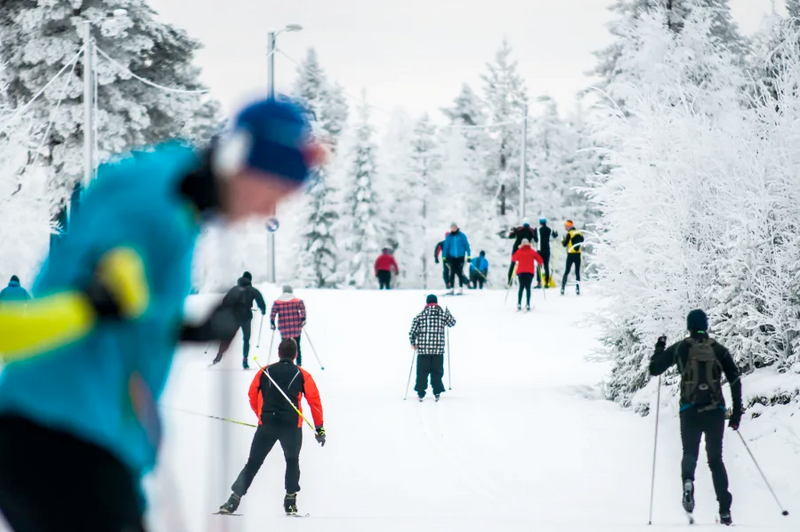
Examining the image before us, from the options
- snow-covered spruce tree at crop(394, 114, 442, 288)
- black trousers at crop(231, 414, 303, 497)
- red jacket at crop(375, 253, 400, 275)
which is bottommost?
black trousers at crop(231, 414, 303, 497)

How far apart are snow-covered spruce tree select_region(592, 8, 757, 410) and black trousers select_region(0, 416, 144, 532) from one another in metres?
11.8

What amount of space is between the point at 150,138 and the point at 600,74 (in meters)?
17.6

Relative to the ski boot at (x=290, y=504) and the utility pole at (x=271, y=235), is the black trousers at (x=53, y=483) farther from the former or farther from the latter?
the utility pole at (x=271, y=235)

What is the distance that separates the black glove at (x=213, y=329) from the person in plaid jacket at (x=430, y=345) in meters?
13.4

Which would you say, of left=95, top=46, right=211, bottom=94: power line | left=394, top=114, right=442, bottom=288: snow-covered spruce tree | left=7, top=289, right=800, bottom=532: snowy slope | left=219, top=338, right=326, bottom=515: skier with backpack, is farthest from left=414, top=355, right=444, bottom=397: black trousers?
left=394, top=114, right=442, bottom=288: snow-covered spruce tree

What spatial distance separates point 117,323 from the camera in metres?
1.91

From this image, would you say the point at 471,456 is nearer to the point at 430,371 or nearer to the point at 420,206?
the point at 430,371

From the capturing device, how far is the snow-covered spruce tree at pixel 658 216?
1329 cm

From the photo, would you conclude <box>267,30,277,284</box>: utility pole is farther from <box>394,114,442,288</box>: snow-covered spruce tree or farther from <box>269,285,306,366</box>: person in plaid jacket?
<box>394,114,442,288</box>: snow-covered spruce tree

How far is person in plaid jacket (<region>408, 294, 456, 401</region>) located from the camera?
16.0 m

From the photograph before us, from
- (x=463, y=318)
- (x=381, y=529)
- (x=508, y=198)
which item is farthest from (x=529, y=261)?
(x=508, y=198)

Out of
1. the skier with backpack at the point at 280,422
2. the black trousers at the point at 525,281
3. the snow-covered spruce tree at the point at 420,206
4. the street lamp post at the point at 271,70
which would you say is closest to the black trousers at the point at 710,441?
the skier with backpack at the point at 280,422

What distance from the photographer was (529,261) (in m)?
23.3

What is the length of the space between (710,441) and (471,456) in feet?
14.4
